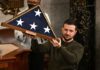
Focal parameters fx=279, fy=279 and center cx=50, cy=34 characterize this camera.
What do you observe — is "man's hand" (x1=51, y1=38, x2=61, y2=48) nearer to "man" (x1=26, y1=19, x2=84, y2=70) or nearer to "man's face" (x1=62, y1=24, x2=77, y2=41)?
"man" (x1=26, y1=19, x2=84, y2=70)

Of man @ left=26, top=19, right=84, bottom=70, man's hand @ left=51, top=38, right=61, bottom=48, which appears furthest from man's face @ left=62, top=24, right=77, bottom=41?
man's hand @ left=51, top=38, right=61, bottom=48

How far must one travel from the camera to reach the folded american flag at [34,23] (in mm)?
2388

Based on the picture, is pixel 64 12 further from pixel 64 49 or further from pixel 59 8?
pixel 64 49

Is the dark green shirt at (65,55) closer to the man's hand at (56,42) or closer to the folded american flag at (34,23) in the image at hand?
the man's hand at (56,42)

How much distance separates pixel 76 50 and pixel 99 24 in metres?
1.44

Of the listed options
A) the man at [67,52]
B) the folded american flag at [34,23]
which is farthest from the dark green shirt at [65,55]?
the folded american flag at [34,23]

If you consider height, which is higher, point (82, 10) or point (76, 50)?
point (82, 10)

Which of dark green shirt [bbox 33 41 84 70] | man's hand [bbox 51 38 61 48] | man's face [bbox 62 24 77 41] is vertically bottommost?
dark green shirt [bbox 33 41 84 70]

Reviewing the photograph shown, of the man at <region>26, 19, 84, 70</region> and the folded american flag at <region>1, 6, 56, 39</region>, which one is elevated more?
the folded american flag at <region>1, 6, 56, 39</region>

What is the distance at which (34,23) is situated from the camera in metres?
2.46

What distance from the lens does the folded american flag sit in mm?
2388

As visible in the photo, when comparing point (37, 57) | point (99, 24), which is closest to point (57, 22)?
point (99, 24)

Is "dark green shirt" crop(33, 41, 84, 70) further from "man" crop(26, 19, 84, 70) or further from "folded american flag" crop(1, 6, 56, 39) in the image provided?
"folded american flag" crop(1, 6, 56, 39)

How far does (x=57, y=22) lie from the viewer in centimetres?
417
